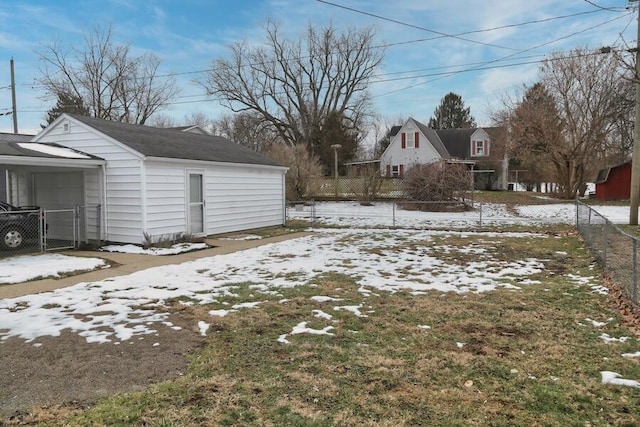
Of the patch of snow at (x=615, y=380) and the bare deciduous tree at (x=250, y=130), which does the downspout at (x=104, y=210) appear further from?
the bare deciduous tree at (x=250, y=130)

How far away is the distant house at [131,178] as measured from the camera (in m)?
11.2

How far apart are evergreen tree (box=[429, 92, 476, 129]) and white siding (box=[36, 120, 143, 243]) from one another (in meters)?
59.0

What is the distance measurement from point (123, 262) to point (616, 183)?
95.0ft

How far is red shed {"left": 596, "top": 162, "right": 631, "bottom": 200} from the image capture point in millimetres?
26822

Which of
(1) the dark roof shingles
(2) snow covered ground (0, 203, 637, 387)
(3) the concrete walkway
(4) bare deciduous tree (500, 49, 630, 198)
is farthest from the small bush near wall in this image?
(4) bare deciduous tree (500, 49, 630, 198)

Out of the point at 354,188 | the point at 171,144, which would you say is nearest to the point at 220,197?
the point at 171,144

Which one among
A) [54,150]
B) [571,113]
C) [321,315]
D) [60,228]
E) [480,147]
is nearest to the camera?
[321,315]

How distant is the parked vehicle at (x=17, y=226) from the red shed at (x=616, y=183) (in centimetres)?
2930

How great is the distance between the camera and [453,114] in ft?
214

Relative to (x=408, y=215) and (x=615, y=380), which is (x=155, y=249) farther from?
(x=408, y=215)

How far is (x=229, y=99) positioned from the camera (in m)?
48.1

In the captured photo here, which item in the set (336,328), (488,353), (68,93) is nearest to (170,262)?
(336,328)

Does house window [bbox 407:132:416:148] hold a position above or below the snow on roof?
above

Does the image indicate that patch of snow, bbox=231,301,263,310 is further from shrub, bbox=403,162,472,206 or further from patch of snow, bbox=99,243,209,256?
shrub, bbox=403,162,472,206
